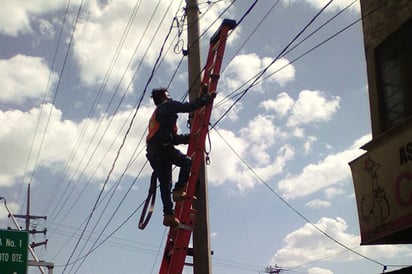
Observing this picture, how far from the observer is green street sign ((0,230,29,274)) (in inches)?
633

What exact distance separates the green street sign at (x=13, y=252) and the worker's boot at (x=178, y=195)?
1076cm

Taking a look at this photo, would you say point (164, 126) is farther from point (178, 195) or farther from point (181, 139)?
point (178, 195)

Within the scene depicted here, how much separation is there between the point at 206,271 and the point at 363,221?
2.38m

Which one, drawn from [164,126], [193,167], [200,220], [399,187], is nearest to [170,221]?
[193,167]

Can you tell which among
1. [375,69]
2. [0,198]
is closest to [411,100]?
[375,69]

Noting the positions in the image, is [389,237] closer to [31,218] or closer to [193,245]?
[193,245]

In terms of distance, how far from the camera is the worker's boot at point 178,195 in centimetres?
700

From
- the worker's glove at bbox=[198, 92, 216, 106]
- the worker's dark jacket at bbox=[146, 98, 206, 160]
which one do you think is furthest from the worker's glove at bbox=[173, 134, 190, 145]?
the worker's glove at bbox=[198, 92, 216, 106]

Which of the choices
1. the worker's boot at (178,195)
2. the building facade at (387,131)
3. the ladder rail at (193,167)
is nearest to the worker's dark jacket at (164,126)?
the ladder rail at (193,167)

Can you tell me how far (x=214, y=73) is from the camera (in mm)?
7973

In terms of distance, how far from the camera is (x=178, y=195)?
7000 millimetres

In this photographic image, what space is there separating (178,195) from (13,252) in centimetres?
1092

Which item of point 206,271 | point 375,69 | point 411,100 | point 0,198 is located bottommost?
point 206,271

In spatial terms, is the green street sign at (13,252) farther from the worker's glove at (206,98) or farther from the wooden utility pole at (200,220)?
the worker's glove at (206,98)
